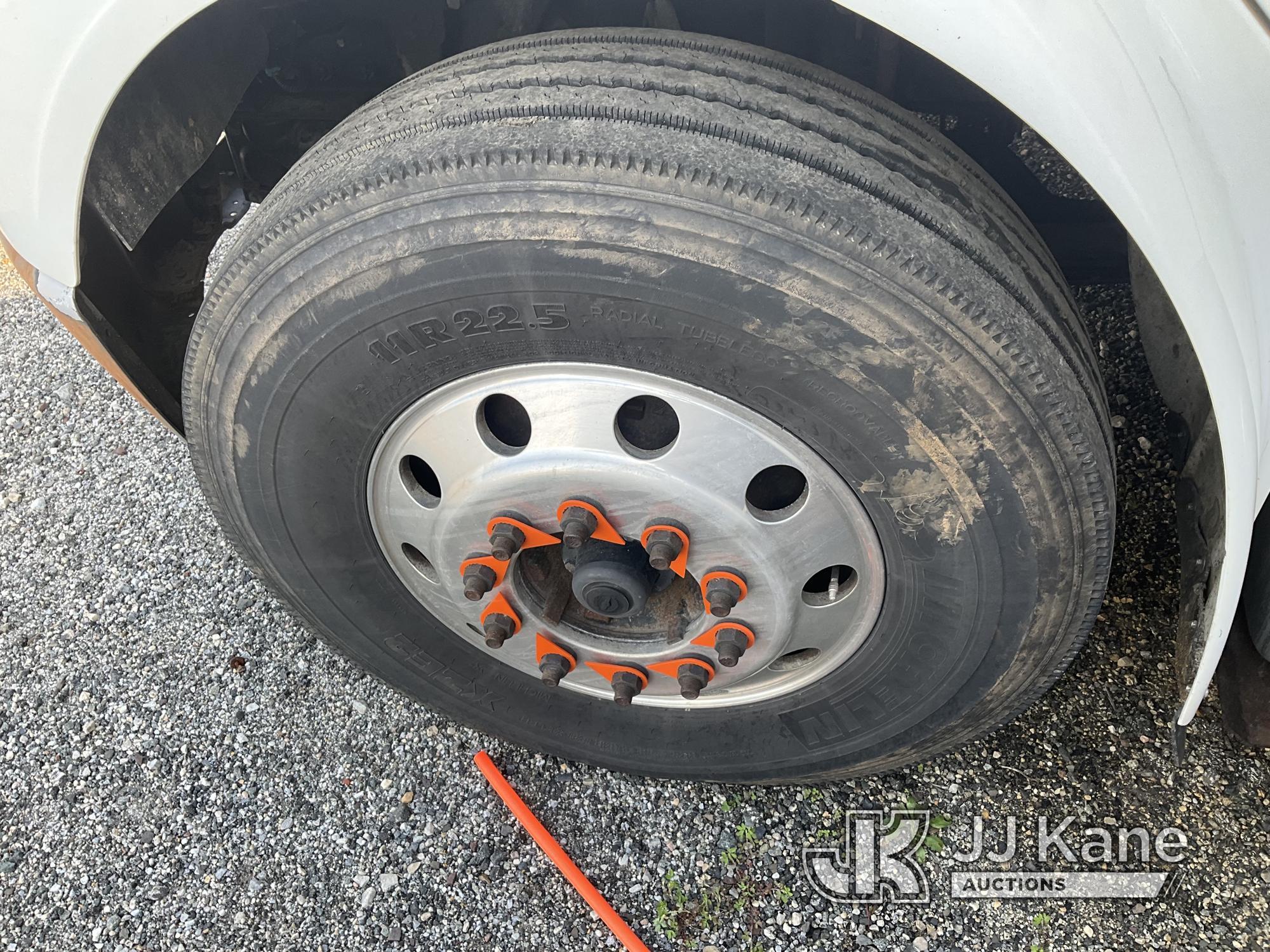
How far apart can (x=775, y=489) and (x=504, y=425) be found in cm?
43

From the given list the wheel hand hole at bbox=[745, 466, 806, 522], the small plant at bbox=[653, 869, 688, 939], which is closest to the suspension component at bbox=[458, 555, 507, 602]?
the wheel hand hole at bbox=[745, 466, 806, 522]

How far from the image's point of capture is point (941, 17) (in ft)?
3.25

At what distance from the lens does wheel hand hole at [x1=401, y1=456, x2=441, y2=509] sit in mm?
1467

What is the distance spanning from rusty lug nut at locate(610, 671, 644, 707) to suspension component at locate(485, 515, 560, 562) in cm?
31

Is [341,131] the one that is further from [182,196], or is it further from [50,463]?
[50,463]

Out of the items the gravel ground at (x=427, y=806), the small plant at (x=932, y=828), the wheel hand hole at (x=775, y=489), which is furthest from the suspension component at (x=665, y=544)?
the small plant at (x=932, y=828)

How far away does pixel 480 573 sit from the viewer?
4.87 ft

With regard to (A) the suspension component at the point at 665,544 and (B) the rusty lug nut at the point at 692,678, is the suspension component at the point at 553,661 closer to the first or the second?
(B) the rusty lug nut at the point at 692,678

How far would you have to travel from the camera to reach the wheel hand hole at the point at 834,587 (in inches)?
56.3

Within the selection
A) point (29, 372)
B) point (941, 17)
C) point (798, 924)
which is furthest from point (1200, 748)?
point (29, 372)

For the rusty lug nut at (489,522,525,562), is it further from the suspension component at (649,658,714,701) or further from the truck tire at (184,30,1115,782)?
A: the suspension component at (649,658,714,701)

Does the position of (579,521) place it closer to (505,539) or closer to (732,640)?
(505,539)

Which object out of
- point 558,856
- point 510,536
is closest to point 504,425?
point 510,536

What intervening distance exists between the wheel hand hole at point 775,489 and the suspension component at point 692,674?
0.32 m
